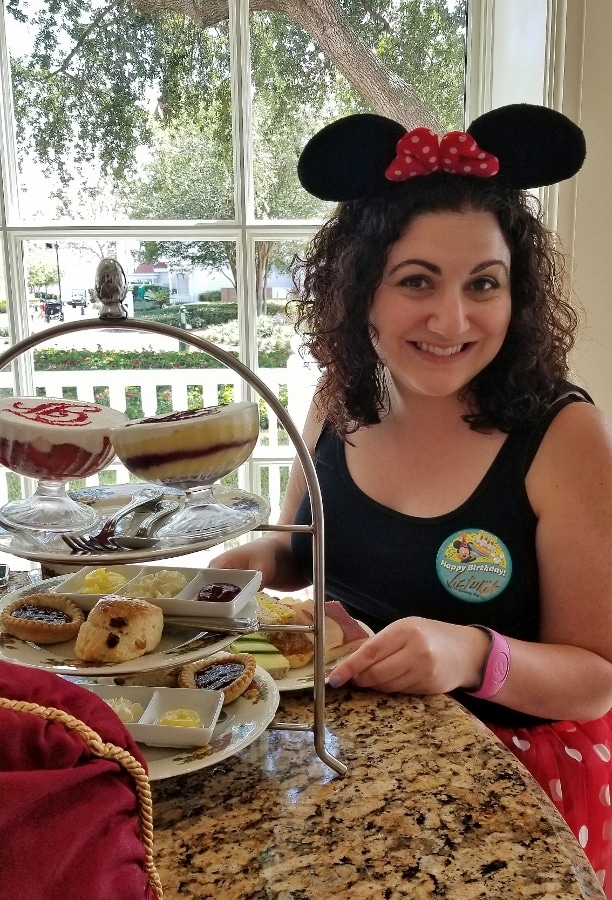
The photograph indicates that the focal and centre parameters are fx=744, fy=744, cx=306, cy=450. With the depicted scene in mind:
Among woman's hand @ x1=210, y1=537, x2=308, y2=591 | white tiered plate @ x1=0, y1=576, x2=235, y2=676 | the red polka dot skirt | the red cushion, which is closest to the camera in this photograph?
the red cushion

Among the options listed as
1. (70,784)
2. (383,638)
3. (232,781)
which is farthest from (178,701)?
(70,784)

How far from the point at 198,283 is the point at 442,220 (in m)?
1.63

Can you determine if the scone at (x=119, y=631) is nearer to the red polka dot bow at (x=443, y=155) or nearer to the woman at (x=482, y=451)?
the woman at (x=482, y=451)

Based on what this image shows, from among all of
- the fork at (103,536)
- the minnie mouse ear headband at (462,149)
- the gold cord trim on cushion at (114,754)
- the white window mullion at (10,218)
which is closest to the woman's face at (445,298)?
the minnie mouse ear headband at (462,149)

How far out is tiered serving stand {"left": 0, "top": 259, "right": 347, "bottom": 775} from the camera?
63 centimetres

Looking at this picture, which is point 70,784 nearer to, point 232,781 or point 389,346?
point 232,781

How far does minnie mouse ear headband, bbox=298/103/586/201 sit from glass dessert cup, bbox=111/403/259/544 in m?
0.83

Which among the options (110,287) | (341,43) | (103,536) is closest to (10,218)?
(341,43)

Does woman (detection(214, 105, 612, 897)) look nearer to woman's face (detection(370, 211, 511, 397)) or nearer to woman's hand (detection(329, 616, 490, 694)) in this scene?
woman's face (detection(370, 211, 511, 397))

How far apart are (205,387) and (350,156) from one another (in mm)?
1627

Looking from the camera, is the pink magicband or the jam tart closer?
A: the jam tart

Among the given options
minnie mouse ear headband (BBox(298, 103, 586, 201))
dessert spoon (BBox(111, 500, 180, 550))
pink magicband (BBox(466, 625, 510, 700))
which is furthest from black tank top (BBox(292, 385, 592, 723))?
dessert spoon (BBox(111, 500, 180, 550))

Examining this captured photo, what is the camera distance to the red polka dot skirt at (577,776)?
1117 millimetres

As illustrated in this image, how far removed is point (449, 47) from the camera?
270 cm
